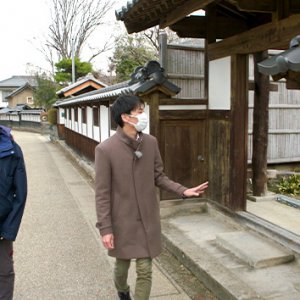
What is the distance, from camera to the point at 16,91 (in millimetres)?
67062

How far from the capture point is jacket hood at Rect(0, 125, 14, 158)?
3.28m

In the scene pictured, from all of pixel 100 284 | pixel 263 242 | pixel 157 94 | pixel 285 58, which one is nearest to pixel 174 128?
Answer: pixel 157 94

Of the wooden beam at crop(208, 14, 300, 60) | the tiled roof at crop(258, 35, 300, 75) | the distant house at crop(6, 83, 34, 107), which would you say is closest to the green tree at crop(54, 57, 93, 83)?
the wooden beam at crop(208, 14, 300, 60)

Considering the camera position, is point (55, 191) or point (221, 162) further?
point (55, 191)

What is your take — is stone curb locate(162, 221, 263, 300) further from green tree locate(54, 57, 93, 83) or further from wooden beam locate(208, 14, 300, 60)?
green tree locate(54, 57, 93, 83)

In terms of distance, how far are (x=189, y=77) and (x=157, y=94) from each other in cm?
101

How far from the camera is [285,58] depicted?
2.38 metres

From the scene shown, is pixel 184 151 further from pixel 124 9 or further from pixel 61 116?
pixel 61 116

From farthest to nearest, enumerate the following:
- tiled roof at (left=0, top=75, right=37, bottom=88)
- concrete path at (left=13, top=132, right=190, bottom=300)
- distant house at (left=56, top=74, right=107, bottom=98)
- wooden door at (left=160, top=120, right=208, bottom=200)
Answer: tiled roof at (left=0, top=75, right=37, bottom=88), distant house at (left=56, top=74, right=107, bottom=98), wooden door at (left=160, top=120, right=208, bottom=200), concrete path at (left=13, top=132, right=190, bottom=300)

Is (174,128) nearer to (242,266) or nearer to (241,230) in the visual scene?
(241,230)

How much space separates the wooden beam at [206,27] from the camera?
21.3 feet

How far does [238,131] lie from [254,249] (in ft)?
5.94

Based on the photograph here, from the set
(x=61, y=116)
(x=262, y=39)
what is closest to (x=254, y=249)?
(x=262, y=39)

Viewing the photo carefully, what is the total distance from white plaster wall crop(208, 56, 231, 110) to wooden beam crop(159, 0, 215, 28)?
3.56ft
